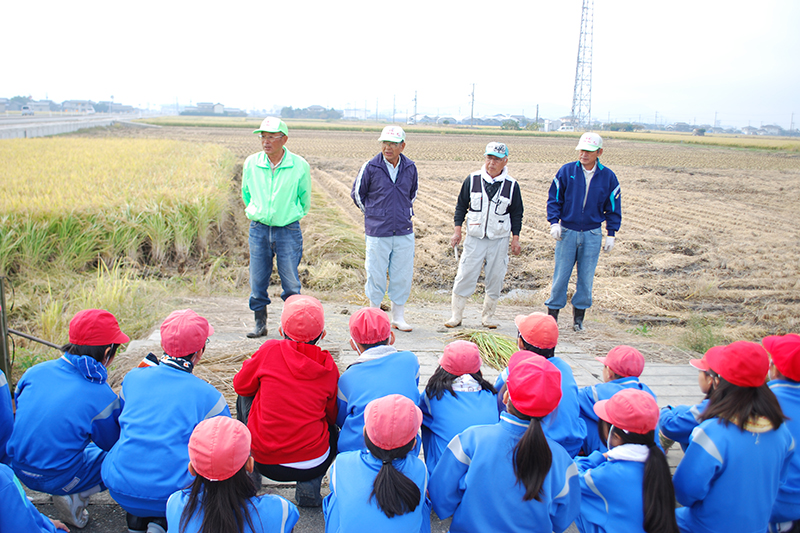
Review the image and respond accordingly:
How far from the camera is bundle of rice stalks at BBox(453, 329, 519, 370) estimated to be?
15.1ft

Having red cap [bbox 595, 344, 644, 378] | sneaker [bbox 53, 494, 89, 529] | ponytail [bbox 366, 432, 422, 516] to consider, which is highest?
red cap [bbox 595, 344, 644, 378]

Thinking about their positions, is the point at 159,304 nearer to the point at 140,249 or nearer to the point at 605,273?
the point at 140,249

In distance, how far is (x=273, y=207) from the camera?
484cm

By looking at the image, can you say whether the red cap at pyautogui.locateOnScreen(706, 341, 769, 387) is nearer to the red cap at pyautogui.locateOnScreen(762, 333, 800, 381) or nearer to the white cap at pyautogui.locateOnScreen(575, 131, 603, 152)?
the red cap at pyautogui.locateOnScreen(762, 333, 800, 381)

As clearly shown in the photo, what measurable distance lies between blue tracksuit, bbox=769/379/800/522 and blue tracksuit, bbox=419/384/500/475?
4.67 ft

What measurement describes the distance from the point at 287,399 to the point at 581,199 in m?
3.95

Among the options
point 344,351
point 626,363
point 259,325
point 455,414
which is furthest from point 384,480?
point 259,325

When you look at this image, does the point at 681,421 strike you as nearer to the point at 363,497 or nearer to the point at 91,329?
the point at 363,497

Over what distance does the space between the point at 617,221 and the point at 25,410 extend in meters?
5.26

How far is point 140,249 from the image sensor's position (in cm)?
795

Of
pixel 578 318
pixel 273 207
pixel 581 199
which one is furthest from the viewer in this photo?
pixel 578 318

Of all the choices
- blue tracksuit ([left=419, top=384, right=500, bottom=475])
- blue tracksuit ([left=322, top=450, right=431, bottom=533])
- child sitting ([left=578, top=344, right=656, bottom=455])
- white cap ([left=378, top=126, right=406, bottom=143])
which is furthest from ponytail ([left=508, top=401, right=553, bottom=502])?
white cap ([left=378, top=126, right=406, bottom=143])

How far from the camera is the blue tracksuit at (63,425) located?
8.30 ft

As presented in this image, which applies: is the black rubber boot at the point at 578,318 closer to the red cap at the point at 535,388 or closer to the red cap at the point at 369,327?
the red cap at the point at 369,327
